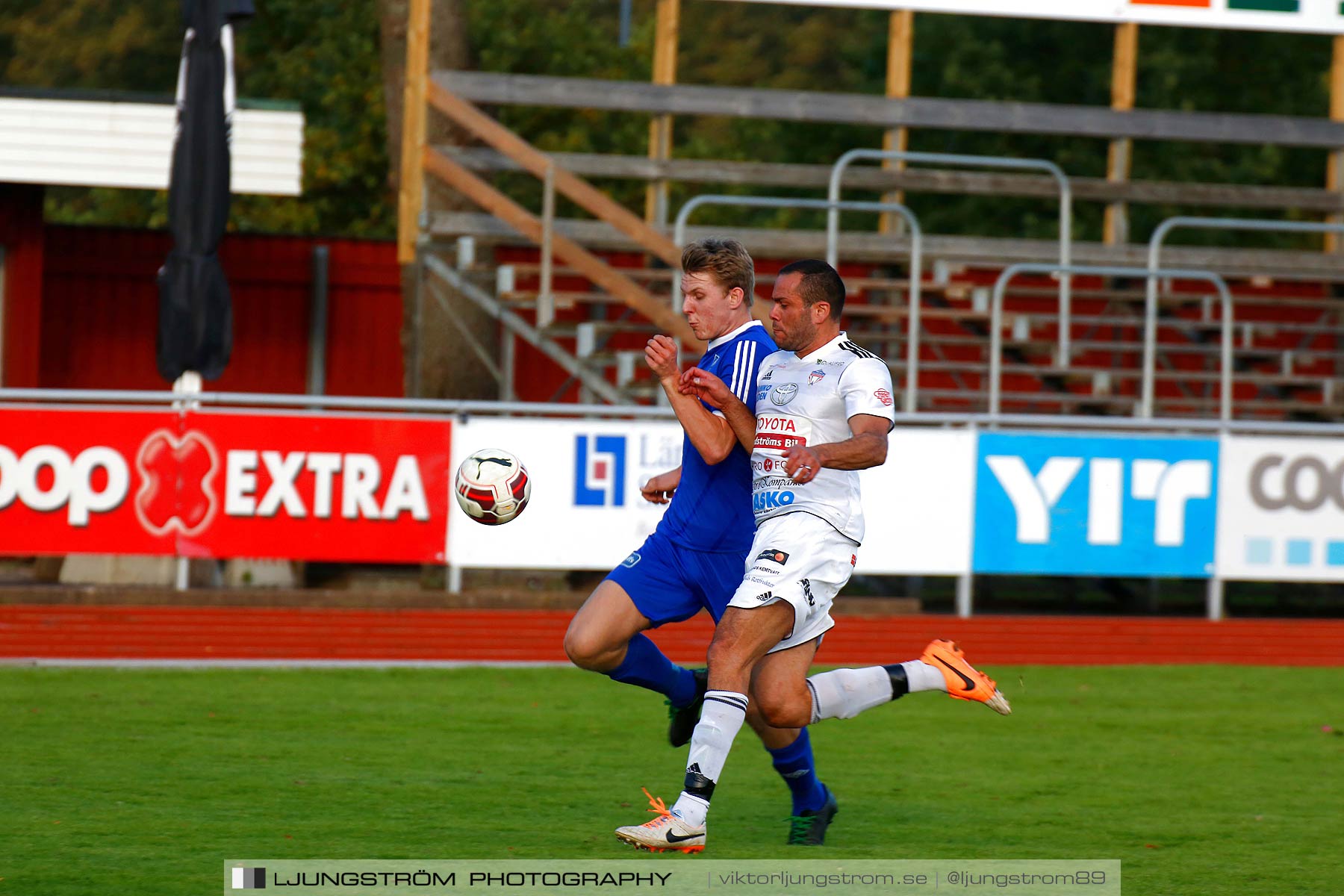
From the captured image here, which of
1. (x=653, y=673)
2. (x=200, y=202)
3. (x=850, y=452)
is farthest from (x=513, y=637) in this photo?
(x=850, y=452)

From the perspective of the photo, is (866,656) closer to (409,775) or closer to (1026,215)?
(409,775)

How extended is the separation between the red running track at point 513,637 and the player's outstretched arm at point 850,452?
21.7ft

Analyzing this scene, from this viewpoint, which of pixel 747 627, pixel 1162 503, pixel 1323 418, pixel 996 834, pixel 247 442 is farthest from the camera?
pixel 1323 418

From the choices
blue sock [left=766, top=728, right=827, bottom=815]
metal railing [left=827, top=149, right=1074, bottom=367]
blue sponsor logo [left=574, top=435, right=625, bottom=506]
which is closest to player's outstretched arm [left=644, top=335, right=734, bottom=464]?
blue sock [left=766, top=728, right=827, bottom=815]

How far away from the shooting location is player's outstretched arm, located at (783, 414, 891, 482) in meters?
5.87

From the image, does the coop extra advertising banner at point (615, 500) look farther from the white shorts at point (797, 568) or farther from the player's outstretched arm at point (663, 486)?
the white shorts at point (797, 568)

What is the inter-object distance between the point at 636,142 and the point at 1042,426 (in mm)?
24829

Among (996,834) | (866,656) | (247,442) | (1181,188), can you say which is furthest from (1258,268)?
(996,834)

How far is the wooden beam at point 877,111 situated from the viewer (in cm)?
1766

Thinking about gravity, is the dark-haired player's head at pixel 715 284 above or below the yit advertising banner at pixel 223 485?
above

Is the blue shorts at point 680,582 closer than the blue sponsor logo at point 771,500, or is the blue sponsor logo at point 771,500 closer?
the blue sponsor logo at point 771,500

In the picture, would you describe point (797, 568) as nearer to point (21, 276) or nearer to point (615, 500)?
point (615, 500)

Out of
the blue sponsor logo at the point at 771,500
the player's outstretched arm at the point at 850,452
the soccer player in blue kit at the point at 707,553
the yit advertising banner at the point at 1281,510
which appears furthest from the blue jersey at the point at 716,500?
the yit advertising banner at the point at 1281,510

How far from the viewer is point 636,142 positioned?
38.3 metres
